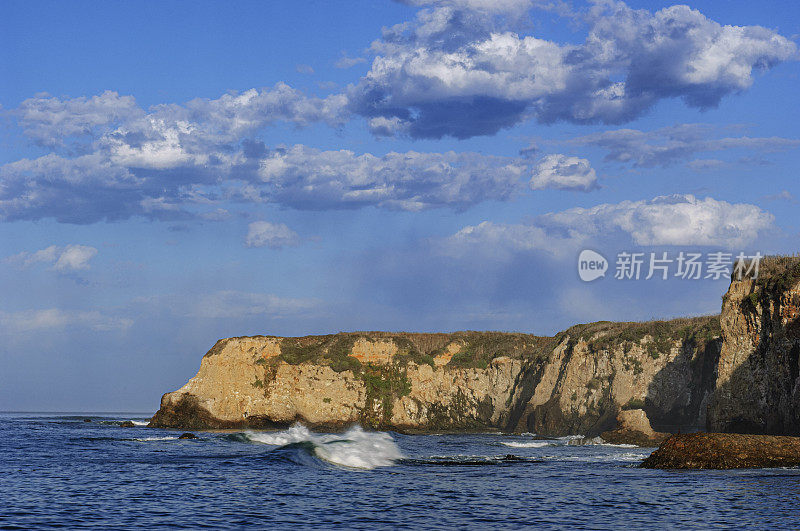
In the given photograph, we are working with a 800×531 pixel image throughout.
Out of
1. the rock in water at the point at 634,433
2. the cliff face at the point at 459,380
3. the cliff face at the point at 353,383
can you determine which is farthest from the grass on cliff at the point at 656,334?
the rock in water at the point at 634,433

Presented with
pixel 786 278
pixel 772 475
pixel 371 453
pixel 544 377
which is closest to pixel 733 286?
pixel 786 278

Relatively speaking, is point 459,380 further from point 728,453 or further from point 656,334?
point 728,453

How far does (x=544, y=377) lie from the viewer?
3319 inches

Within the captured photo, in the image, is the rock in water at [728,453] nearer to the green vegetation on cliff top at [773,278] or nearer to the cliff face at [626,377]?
the green vegetation on cliff top at [773,278]

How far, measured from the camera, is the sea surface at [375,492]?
834 inches

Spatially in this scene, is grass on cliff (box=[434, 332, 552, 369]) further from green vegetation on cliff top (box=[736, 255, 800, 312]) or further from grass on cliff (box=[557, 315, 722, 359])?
green vegetation on cliff top (box=[736, 255, 800, 312])

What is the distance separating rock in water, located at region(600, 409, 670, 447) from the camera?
5709 centimetres

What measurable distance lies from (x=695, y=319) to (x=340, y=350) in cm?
4161

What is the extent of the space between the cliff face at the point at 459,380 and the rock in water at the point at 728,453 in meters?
32.1

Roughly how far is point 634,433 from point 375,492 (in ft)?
120

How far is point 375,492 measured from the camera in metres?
27.7

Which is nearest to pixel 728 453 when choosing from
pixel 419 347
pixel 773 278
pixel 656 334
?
pixel 773 278

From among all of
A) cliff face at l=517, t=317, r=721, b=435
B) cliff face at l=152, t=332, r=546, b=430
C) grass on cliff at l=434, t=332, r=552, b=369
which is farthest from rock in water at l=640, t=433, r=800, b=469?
grass on cliff at l=434, t=332, r=552, b=369

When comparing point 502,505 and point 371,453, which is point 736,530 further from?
point 371,453
